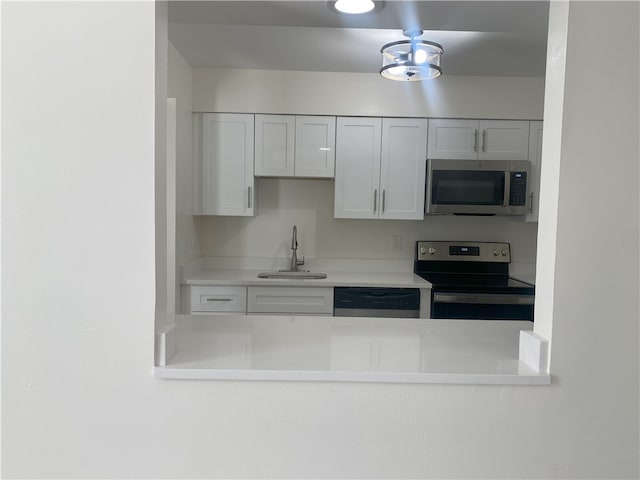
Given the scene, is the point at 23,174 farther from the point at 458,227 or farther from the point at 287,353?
the point at 458,227

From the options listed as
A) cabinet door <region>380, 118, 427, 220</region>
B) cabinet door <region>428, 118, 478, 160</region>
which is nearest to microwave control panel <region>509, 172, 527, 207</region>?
cabinet door <region>428, 118, 478, 160</region>

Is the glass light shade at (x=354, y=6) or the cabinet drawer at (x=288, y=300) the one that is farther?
the cabinet drawer at (x=288, y=300)

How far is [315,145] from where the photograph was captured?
124 inches

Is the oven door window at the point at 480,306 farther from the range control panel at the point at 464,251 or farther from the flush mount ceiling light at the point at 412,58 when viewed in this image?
the flush mount ceiling light at the point at 412,58

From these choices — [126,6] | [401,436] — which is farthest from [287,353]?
[126,6]

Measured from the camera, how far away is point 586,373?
1.13 meters

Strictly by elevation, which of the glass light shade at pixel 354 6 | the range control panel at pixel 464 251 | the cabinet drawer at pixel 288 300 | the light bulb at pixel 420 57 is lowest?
the cabinet drawer at pixel 288 300

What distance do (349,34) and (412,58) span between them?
1.59 feet

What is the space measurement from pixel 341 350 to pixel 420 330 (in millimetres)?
371

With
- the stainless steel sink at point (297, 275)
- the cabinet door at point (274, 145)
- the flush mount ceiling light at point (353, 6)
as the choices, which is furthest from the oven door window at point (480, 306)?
the flush mount ceiling light at point (353, 6)

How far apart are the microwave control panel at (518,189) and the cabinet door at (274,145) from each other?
1.59 metres

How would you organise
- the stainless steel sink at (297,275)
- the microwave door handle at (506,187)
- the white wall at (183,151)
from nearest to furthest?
the white wall at (183,151) → the microwave door handle at (506,187) → the stainless steel sink at (297,275)

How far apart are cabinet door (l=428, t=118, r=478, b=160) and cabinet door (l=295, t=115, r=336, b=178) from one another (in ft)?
2.37

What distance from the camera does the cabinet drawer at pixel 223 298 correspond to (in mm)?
2957
